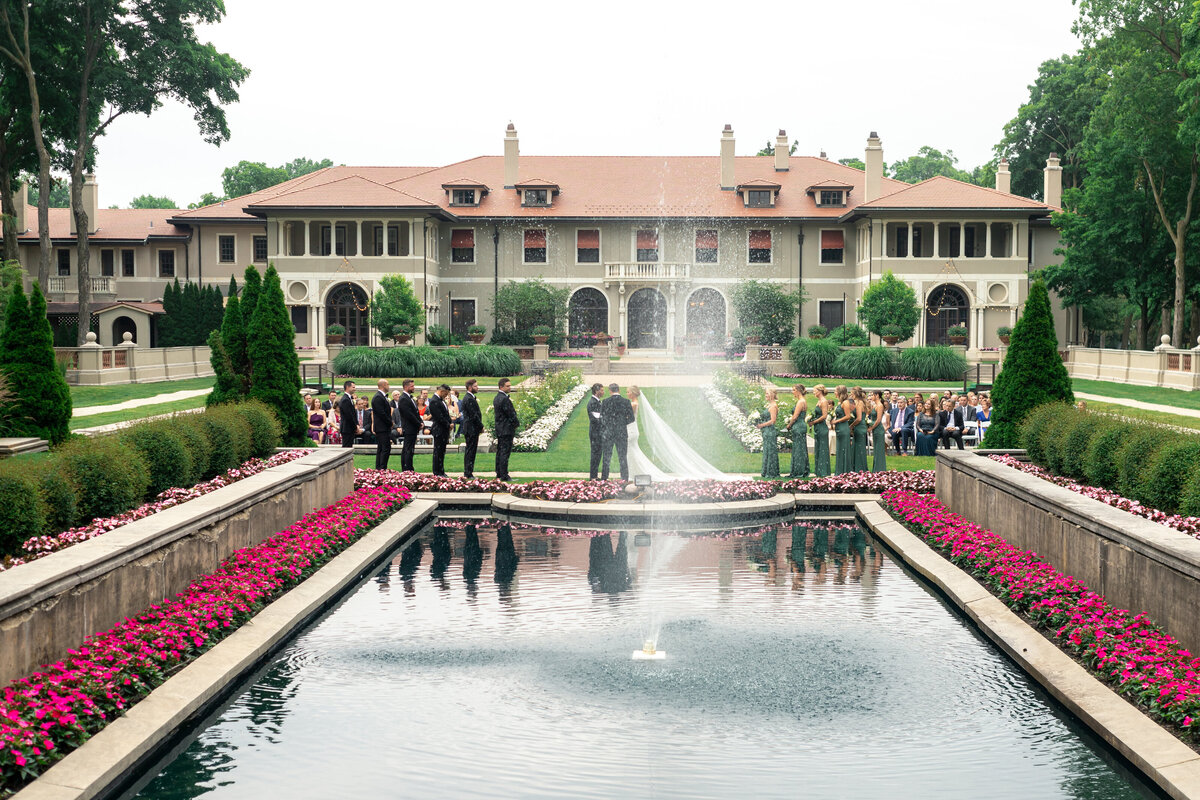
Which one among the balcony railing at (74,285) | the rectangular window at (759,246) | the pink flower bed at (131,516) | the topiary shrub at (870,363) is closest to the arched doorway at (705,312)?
the rectangular window at (759,246)

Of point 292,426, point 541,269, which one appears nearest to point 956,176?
point 541,269

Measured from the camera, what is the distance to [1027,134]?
6938 cm

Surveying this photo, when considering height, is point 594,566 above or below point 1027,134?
below

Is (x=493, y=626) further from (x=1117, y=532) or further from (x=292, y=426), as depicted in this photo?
(x=292, y=426)

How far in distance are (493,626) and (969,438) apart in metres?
16.2

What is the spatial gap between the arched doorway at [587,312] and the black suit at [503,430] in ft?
130

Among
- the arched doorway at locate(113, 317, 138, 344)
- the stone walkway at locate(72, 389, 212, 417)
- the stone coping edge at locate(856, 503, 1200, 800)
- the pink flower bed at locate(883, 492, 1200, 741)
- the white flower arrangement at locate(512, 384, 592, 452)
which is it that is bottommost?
the stone coping edge at locate(856, 503, 1200, 800)

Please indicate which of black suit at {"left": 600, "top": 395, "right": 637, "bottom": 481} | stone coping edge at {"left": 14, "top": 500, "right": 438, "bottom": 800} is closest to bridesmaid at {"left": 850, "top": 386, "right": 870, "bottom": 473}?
black suit at {"left": 600, "top": 395, "right": 637, "bottom": 481}

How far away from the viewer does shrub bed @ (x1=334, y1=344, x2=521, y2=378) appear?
43844 millimetres

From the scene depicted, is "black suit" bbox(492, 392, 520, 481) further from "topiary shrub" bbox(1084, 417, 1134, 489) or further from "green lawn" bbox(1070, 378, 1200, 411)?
"green lawn" bbox(1070, 378, 1200, 411)

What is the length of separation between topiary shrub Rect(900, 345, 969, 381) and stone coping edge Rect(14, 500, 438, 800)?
110ft

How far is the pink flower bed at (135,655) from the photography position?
7.06 meters

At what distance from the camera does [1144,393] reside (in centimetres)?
3794

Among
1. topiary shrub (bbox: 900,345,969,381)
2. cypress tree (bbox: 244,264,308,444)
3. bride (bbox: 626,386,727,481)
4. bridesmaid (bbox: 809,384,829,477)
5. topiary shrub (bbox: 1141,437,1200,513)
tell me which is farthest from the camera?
topiary shrub (bbox: 900,345,969,381)
